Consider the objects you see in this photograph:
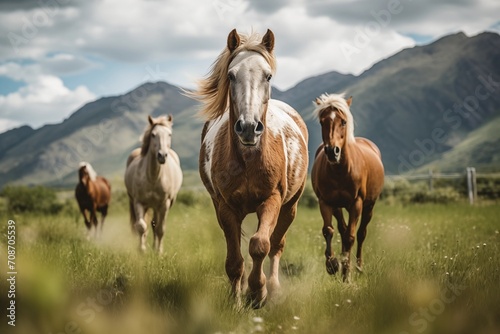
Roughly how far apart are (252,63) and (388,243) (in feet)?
14.6

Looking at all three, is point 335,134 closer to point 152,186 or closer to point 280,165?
point 280,165

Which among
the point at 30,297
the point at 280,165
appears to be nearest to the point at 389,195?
the point at 280,165

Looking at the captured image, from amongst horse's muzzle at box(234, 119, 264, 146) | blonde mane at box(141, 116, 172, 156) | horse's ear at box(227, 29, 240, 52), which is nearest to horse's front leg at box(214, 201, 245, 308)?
horse's muzzle at box(234, 119, 264, 146)

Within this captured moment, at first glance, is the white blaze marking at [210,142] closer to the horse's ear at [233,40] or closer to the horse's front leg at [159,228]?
the horse's ear at [233,40]

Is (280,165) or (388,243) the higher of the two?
(280,165)

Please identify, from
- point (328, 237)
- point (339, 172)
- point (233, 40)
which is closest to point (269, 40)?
point (233, 40)

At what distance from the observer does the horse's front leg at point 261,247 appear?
4.23 meters

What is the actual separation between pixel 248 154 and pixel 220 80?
0.95 meters

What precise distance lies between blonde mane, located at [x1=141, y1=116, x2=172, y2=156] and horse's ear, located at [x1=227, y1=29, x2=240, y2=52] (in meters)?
5.54

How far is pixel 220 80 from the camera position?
15.9 feet

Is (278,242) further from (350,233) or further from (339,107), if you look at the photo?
(339,107)

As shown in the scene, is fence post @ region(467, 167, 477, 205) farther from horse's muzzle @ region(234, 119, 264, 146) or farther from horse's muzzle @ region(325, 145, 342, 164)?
horse's muzzle @ region(234, 119, 264, 146)

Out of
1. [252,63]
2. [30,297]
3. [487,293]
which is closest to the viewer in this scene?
[30,297]

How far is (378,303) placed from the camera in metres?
3.59
